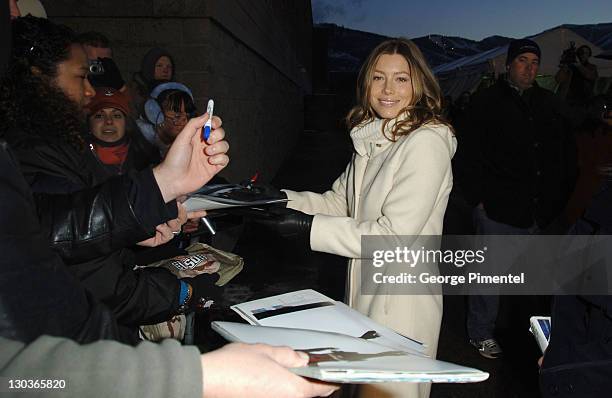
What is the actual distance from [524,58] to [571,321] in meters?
2.86

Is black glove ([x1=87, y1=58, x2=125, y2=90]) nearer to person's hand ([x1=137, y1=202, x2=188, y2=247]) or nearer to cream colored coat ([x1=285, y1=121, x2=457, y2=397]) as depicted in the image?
person's hand ([x1=137, y1=202, x2=188, y2=247])

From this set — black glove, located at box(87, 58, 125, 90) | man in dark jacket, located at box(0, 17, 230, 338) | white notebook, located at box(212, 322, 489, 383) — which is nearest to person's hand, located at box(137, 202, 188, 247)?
man in dark jacket, located at box(0, 17, 230, 338)

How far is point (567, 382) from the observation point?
1.48 metres

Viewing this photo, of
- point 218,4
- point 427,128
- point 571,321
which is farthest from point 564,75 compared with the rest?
point 571,321

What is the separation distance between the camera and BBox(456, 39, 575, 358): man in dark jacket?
12.0ft

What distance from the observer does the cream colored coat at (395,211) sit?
195 centimetres

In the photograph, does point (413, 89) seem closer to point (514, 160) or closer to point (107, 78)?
point (514, 160)

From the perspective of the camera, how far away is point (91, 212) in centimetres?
138

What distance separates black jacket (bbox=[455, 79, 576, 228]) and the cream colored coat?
1.84 meters

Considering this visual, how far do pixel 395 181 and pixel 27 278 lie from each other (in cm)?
149

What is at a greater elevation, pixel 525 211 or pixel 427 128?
pixel 427 128

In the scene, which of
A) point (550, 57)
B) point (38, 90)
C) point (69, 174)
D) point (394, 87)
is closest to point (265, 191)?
point (394, 87)

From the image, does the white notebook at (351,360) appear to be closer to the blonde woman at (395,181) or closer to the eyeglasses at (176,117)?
the blonde woman at (395,181)

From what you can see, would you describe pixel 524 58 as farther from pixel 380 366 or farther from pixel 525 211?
pixel 380 366
